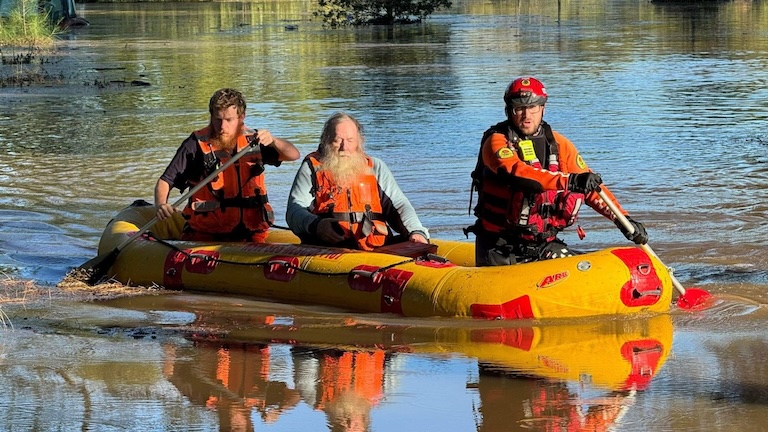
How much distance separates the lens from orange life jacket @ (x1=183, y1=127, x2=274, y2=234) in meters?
7.24

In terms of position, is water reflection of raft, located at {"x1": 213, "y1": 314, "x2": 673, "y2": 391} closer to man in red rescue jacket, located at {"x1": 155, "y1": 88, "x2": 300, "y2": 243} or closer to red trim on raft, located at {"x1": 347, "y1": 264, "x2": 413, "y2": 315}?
red trim on raft, located at {"x1": 347, "y1": 264, "x2": 413, "y2": 315}

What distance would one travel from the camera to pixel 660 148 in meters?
12.6

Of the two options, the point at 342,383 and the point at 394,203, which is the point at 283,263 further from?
the point at 342,383

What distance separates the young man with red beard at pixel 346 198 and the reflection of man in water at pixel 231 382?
1.23m

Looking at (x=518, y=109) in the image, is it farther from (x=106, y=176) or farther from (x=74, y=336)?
(x=106, y=176)

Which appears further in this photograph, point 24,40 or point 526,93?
point 24,40

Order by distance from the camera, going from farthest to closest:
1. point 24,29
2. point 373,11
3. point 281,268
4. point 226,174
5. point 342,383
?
point 373,11 → point 24,29 → point 226,174 → point 281,268 → point 342,383

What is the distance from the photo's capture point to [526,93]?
5934 mm

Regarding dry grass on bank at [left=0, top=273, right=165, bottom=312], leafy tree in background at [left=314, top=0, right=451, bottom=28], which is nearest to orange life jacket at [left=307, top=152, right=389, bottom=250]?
dry grass on bank at [left=0, top=273, right=165, bottom=312]

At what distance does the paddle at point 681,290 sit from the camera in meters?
5.96

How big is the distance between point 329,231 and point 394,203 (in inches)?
15.9

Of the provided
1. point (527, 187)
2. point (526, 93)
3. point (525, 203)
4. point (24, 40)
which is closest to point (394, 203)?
point (525, 203)

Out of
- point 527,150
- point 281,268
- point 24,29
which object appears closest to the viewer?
point 527,150

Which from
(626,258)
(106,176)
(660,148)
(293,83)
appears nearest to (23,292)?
(626,258)
